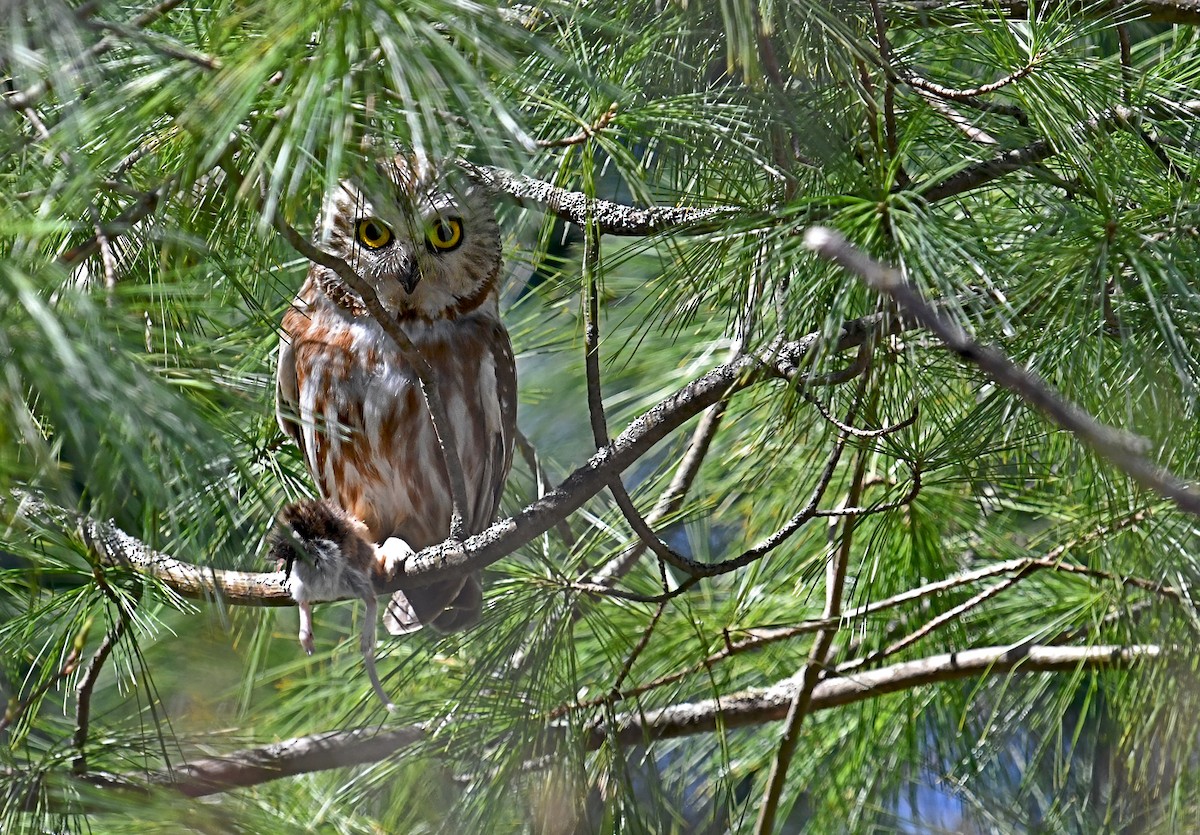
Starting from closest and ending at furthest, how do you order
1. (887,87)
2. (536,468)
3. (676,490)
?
(887,87)
(676,490)
(536,468)

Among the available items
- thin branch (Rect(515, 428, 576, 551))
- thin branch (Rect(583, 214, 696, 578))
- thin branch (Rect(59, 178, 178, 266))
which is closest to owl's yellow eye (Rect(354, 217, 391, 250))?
thin branch (Rect(515, 428, 576, 551))

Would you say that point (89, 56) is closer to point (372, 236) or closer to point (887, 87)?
point (887, 87)

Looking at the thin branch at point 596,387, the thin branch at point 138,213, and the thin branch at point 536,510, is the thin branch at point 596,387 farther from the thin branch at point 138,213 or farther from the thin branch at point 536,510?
Result: the thin branch at point 138,213

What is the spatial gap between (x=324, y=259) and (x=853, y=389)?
2.79ft

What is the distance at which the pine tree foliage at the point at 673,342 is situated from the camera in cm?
99

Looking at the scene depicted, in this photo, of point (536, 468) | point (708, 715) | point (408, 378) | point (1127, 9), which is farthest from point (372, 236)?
point (1127, 9)

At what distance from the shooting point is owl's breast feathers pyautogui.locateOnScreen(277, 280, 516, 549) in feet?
7.29

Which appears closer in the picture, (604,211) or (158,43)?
(158,43)

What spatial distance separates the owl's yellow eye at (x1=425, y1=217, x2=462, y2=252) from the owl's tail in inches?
24.1

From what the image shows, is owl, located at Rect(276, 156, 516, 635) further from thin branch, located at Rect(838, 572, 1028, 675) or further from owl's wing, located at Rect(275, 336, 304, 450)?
thin branch, located at Rect(838, 572, 1028, 675)

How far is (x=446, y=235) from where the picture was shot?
7.50ft

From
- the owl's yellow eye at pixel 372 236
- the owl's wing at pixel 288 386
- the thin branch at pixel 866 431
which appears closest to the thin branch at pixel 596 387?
the thin branch at pixel 866 431

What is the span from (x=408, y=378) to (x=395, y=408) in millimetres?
66

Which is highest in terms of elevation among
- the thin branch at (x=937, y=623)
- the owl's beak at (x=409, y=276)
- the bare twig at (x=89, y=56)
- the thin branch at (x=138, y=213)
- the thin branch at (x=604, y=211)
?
the bare twig at (x=89, y=56)
